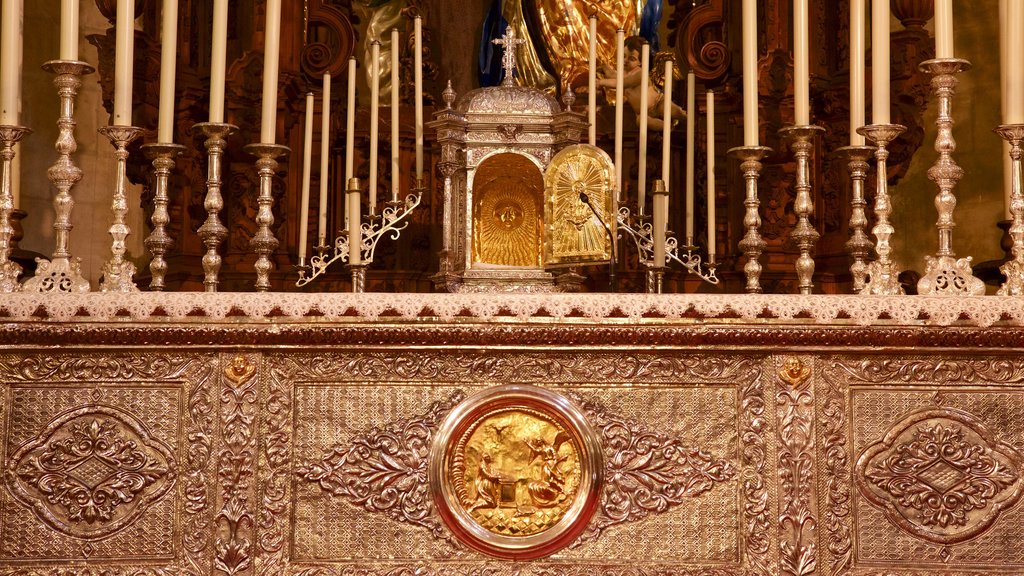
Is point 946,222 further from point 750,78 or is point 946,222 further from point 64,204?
point 64,204

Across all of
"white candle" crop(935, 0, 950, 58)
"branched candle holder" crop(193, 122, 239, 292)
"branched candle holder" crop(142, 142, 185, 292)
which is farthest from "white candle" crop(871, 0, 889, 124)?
"branched candle holder" crop(142, 142, 185, 292)

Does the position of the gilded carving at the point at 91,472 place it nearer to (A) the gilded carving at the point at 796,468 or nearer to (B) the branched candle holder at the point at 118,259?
(B) the branched candle holder at the point at 118,259

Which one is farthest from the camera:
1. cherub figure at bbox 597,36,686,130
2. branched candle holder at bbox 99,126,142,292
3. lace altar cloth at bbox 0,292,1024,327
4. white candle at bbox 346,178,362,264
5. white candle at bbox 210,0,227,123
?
cherub figure at bbox 597,36,686,130

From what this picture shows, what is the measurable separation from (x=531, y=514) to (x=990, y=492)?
4.58 feet

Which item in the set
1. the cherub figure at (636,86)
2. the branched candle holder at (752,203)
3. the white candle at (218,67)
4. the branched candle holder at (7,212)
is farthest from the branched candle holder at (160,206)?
the cherub figure at (636,86)

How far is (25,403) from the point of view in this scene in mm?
3828

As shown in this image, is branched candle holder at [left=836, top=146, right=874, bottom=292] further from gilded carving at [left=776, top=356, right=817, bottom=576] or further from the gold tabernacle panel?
gilded carving at [left=776, top=356, right=817, bottom=576]

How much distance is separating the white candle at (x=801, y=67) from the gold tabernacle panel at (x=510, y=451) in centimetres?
78

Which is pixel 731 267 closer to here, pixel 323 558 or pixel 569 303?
pixel 569 303

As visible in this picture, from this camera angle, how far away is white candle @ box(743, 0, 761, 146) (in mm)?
4211

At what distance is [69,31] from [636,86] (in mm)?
3048

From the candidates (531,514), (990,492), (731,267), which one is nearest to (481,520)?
(531,514)

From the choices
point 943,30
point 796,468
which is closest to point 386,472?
point 796,468

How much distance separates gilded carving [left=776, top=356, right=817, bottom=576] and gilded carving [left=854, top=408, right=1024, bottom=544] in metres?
0.18
